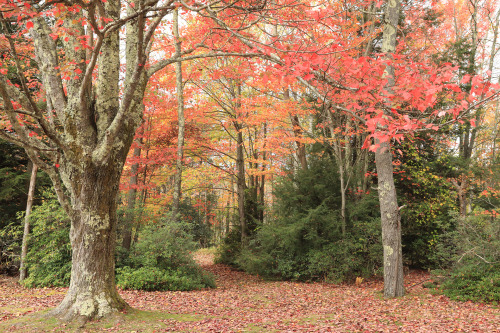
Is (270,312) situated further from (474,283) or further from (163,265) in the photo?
(474,283)

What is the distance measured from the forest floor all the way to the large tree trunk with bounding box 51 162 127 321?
0.73 feet

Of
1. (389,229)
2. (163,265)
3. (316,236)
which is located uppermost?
(389,229)

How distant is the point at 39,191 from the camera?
10.4 meters

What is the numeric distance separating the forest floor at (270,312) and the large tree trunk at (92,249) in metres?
0.22

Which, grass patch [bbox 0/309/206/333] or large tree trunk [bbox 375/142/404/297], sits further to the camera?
large tree trunk [bbox 375/142/404/297]

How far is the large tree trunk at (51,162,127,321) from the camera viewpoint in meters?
4.09

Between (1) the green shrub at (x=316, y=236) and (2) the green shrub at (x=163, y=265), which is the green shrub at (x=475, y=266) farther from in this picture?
(2) the green shrub at (x=163, y=265)

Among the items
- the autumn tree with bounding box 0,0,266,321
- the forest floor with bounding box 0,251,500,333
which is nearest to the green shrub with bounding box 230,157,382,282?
the forest floor with bounding box 0,251,500,333

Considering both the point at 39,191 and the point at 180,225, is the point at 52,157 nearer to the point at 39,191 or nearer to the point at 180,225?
the point at 180,225

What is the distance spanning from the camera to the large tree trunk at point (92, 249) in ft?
13.4

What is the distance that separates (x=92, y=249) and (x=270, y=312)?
3.30m

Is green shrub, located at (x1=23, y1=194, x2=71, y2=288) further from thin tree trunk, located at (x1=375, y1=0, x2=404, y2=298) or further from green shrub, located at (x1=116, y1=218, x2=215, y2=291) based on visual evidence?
thin tree trunk, located at (x1=375, y1=0, x2=404, y2=298)

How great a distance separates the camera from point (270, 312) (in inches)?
218

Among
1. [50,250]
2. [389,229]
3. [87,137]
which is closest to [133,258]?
[50,250]
